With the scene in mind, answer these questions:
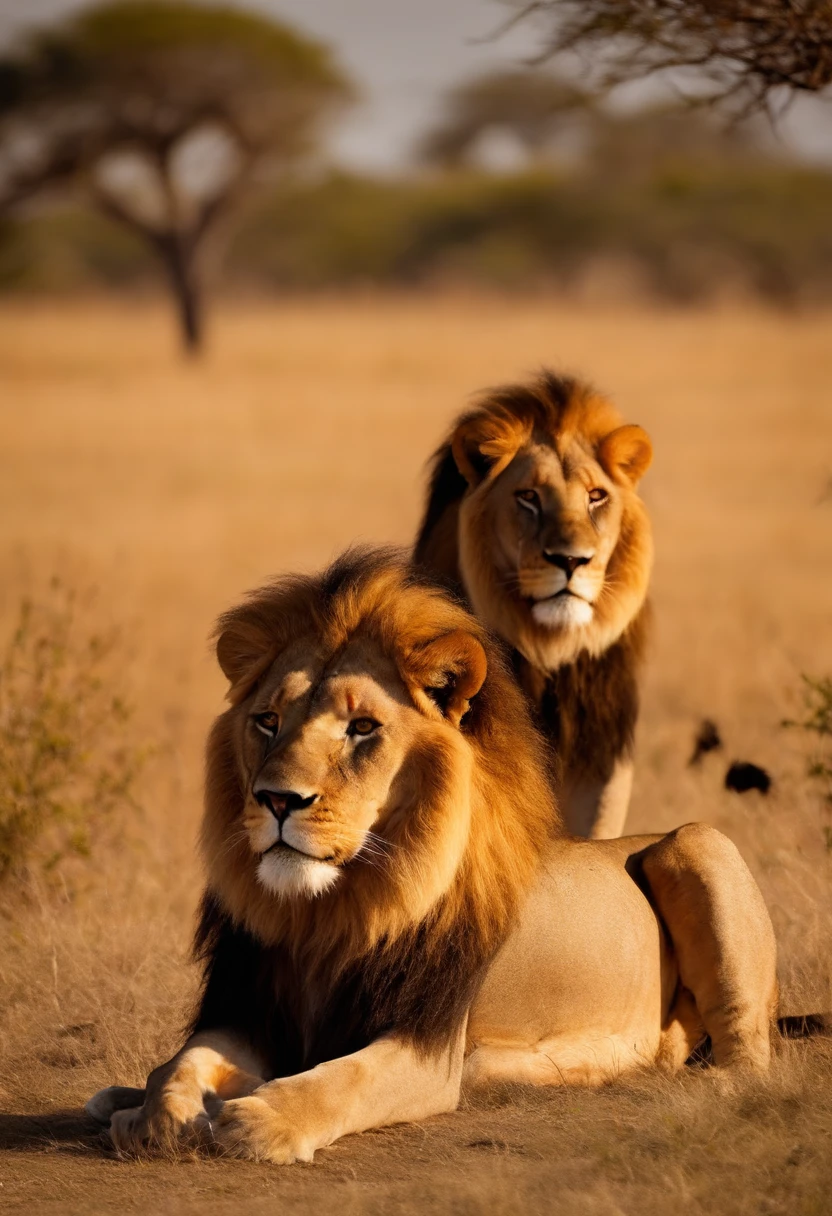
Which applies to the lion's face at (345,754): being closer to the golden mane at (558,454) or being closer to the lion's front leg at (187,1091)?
the lion's front leg at (187,1091)

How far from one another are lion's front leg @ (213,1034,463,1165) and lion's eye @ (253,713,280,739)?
730 millimetres

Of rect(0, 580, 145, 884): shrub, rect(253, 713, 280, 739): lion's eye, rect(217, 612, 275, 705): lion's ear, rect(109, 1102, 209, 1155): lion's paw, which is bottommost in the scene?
rect(109, 1102, 209, 1155): lion's paw

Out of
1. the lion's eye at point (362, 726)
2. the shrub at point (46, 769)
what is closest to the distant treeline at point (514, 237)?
the shrub at point (46, 769)

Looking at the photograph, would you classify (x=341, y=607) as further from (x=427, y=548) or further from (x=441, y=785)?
(x=427, y=548)

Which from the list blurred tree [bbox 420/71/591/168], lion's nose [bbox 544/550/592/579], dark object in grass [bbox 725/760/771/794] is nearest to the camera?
lion's nose [bbox 544/550/592/579]

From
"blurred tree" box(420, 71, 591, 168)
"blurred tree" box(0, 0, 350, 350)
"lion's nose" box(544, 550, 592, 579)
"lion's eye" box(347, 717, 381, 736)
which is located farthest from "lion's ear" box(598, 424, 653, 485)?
"blurred tree" box(420, 71, 591, 168)

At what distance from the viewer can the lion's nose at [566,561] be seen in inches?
209

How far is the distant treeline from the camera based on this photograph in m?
41.4

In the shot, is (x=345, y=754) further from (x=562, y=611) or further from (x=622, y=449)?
(x=622, y=449)

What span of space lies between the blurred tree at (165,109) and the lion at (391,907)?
87.4 feet

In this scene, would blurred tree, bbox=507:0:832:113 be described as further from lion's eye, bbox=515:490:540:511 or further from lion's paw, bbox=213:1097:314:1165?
lion's paw, bbox=213:1097:314:1165

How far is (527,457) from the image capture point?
18.2ft

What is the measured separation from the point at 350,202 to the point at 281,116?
86.3 feet

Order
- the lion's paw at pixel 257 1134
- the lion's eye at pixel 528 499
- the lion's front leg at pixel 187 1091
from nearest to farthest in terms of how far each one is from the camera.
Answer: the lion's paw at pixel 257 1134 < the lion's front leg at pixel 187 1091 < the lion's eye at pixel 528 499
